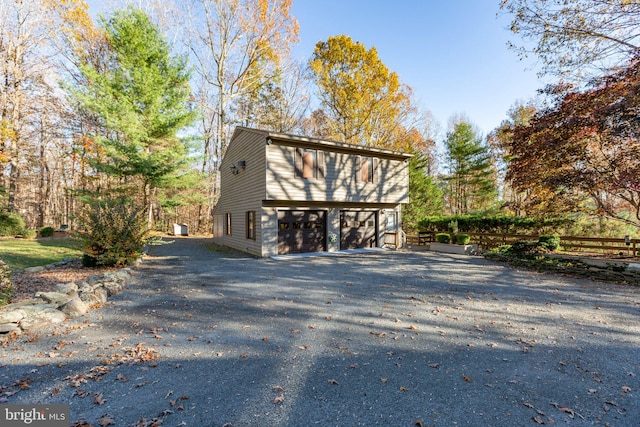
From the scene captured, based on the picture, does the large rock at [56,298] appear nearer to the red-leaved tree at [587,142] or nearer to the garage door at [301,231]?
the garage door at [301,231]

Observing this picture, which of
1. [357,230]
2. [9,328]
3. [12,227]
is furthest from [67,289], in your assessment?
[12,227]

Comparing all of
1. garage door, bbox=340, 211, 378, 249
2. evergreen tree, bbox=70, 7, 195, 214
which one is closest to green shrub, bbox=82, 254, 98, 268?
evergreen tree, bbox=70, 7, 195, 214

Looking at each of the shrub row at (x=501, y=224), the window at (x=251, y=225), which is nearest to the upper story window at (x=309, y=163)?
the window at (x=251, y=225)

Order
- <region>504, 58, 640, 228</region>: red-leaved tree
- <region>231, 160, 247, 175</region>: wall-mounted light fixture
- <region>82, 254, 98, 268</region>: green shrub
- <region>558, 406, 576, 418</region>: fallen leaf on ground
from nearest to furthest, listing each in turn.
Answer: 1. <region>558, 406, 576, 418</region>: fallen leaf on ground
2. <region>504, 58, 640, 228</region>: red-leaved tree
3. <region>82, 254, 98, 268</region>: green shrub
4. <region>231, 160, 247, 175</region>: wall-mounted light fixture

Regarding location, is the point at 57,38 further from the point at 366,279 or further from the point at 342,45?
the point at 366,279

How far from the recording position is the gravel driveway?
2.38 m

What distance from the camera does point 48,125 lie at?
19.5m

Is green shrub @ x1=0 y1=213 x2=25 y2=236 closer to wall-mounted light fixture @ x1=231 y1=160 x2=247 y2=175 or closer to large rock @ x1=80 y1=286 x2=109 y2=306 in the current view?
wall-mounted light fixture @ x1=231 y1=160 x2=247 y2=175

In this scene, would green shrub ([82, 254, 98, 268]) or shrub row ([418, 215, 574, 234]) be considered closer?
green shrub ([82, 254, 98, 268])

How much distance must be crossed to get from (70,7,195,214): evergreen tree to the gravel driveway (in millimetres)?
11304

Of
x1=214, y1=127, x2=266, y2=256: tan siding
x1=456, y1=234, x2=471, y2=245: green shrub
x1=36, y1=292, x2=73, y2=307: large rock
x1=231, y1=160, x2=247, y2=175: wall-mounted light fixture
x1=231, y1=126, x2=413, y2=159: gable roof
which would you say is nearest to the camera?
x1=36, y1=292, x2=73, y2=307: large rock

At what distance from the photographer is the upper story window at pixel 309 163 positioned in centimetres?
1170

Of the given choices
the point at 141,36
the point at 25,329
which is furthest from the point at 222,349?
the point at 141,36

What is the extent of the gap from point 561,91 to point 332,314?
10.9m
